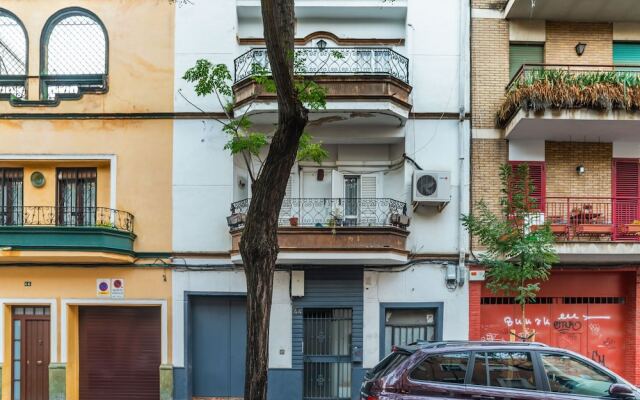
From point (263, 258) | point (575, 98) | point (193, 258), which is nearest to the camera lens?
point (263, 258)

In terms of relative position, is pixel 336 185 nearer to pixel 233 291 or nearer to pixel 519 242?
pixel 233 291

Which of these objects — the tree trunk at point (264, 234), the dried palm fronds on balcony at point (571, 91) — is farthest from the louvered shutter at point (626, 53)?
the tree trunk at point (264, 234)

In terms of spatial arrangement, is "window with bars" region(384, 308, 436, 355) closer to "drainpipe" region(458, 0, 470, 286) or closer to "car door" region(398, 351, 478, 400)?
"drainpipe" region(458, 0, 470, 286)

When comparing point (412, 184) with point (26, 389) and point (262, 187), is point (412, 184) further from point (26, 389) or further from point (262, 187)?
point (26, 389)

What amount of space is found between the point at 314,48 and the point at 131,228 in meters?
5.59

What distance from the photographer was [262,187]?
610 cm

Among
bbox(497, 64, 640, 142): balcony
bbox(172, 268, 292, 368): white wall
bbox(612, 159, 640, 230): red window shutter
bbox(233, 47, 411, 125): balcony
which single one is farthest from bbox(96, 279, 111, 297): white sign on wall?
bbox(612, 159, 640, 230): red window shutter

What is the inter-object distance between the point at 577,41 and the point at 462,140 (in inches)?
141

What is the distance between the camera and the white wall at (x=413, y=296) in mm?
10078

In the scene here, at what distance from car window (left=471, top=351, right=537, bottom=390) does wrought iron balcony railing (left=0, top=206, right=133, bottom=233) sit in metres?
7.63

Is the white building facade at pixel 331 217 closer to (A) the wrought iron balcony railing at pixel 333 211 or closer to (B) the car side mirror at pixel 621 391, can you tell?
(A) the wrought iron balcony railing at pixel 333 211

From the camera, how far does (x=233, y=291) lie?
1016cm

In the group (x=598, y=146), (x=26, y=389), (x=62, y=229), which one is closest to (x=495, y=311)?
(x=598, y=146)

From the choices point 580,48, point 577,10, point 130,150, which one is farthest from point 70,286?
point 577,10
